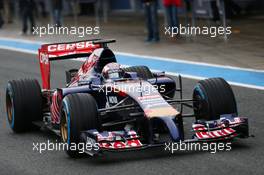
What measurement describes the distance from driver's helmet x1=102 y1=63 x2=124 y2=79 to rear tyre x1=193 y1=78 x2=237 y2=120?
1.00 meters

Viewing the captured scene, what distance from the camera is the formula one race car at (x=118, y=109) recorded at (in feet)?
30.2

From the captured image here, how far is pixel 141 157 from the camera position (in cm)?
945

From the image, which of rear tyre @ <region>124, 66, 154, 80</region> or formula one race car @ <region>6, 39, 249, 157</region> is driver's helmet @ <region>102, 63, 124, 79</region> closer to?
formula one race car @ <region>6, 39, 249, 157</region>

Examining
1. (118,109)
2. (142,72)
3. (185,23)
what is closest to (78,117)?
(118,109)

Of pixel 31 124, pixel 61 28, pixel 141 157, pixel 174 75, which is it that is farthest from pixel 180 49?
pixel 141 157

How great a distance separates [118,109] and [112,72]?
0.86 metres

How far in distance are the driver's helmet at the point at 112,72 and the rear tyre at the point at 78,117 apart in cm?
88

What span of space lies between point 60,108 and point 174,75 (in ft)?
24.3

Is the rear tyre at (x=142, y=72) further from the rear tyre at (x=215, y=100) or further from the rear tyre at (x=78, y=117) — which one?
the rear tyre at (x=78, y=117)

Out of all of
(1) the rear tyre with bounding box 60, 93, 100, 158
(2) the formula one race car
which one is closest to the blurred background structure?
(2) the formula one race car

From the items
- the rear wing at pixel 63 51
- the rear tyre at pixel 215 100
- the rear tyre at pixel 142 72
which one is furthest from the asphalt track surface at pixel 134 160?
the rear tyre at pixel 142 72

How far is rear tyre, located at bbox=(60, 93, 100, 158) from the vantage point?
30.6 feet

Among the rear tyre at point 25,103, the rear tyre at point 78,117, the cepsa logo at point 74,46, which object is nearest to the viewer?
the rear tyre at point 78,117

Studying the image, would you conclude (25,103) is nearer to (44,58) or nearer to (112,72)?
(44,58)
